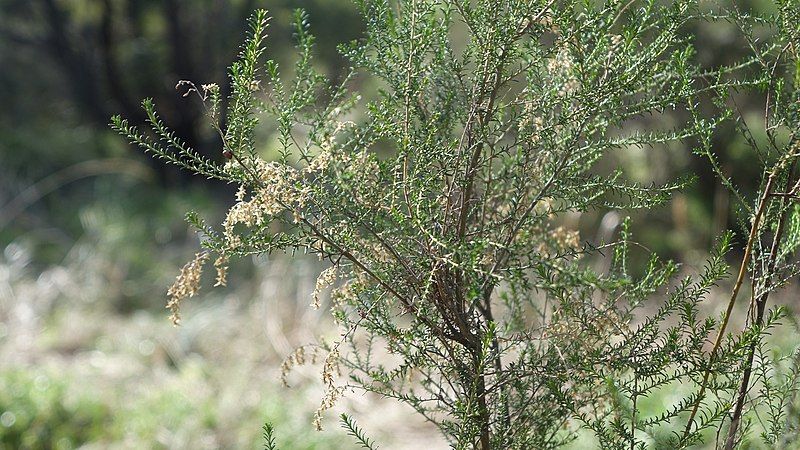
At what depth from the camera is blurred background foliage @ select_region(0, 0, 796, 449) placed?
444cm

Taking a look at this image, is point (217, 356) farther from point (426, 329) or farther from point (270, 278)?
point (426, 329)

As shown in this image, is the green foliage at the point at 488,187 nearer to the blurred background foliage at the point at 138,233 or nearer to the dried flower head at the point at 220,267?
the dried flower head at the point at 220,267

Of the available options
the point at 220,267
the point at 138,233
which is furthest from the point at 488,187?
the point at 138,233

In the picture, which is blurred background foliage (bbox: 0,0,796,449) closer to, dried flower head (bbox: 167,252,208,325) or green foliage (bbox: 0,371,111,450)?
green foliage (bbox: 0,371,111,450)

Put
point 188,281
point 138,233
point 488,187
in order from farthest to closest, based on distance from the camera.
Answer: point 138,233 → point 488,187 → point 188,281

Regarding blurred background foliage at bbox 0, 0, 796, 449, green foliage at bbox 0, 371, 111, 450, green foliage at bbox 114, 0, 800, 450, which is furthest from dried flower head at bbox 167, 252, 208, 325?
green foliage at bbox 0, 371, 111, 450

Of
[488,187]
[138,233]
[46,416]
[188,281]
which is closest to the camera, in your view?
[188,281]

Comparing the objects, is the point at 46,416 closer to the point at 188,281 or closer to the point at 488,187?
the point at 188,281

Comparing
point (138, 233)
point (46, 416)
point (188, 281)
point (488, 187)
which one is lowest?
point (188, 281)

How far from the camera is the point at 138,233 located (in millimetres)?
7070

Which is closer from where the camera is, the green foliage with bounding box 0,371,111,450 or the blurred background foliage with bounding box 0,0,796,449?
the green foliage with bounding box 0,371,111,450

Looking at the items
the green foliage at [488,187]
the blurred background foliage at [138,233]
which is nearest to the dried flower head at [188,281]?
the green foliage at [488,187]

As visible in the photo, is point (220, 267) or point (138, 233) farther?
point (138, 233)

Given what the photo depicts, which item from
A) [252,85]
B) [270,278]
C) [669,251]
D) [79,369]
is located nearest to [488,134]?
[252,85]
